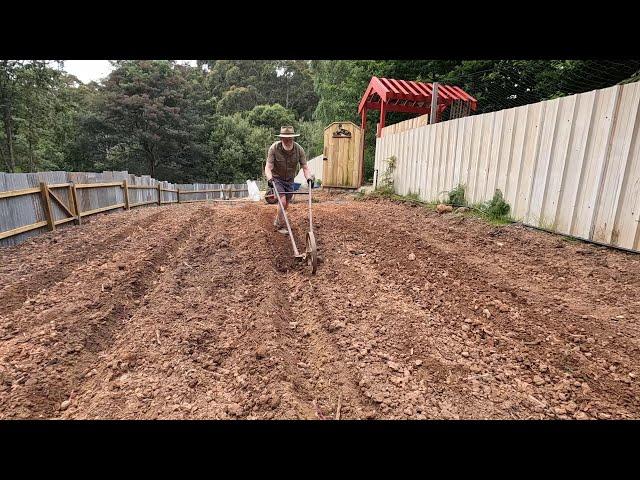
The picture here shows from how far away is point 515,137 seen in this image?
5.18m

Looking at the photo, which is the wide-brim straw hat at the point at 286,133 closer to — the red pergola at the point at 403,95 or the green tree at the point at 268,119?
the red pergola at the point at 403,95

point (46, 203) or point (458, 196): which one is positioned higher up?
point (458, 196)

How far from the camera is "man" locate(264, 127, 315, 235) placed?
568cm

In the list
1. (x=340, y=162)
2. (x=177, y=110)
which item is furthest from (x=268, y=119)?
(x=340, y=162)

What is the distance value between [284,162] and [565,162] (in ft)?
13.4

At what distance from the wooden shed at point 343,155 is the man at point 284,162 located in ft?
20.1

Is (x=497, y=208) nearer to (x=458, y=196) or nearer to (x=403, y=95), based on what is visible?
(x=458, y=196)

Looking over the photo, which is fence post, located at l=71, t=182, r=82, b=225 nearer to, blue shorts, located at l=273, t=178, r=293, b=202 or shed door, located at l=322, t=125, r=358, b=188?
blue shorts, located at l=273, t=178, r=293, b=202

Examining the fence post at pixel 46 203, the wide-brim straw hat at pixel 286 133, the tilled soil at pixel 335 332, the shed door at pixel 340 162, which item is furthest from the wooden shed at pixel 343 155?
the fence post at pixel 46 203

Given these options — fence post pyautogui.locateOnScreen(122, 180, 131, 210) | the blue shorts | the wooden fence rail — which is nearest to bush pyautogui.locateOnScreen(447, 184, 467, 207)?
the blue shorts

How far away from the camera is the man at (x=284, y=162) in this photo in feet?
18.6

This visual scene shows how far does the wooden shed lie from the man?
6.14m

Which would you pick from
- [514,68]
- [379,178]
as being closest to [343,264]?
[379,178]

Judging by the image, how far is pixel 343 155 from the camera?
12117mm
